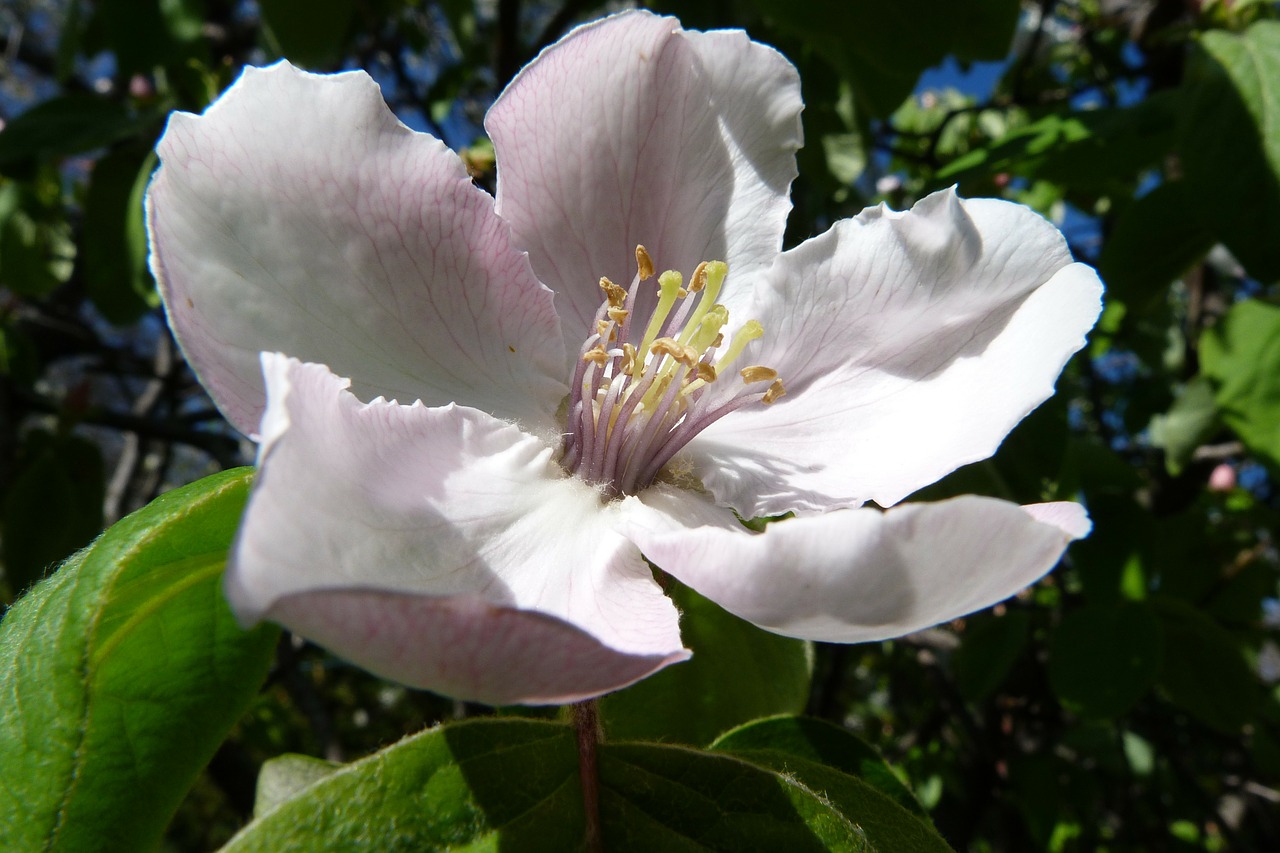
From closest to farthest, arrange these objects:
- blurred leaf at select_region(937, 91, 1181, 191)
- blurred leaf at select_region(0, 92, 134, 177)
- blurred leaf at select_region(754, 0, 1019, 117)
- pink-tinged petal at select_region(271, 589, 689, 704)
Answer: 1. pink-tinged petal at select_region(271, 589, 689, 704)
2. blurred leaf at select_region(754, 0, 1019, 117)
3. blurred leaf at select_region(937, 91, 1181, 191)
4. blurred leaf at select_region(0, 92, 134, 177)

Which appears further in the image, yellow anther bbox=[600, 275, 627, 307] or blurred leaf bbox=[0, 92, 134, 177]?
blurred leaf bbox=[0, 92, 134, 177]

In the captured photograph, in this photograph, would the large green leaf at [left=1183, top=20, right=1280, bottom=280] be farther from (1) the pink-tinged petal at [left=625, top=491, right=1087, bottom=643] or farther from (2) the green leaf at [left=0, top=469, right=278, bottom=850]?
(2) the green leaf at [left=0, top=469, right=278, bottom=850]

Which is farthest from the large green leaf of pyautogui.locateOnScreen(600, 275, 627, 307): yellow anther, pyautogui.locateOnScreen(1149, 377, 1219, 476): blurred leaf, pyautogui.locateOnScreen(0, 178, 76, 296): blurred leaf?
pyautogui.locateOnScreen(0, 178, 76, 296): blurred leaf

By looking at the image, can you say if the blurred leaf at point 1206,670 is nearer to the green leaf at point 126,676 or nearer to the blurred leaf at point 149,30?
the green leaf at point 126,676

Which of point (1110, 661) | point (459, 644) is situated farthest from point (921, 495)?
point (1110, 661)

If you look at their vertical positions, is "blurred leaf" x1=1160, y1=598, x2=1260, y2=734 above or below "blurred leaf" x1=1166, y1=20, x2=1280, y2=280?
below

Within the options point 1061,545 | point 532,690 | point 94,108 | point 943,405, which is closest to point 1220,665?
point 943,405

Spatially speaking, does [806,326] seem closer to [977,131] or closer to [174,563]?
[174,563]
